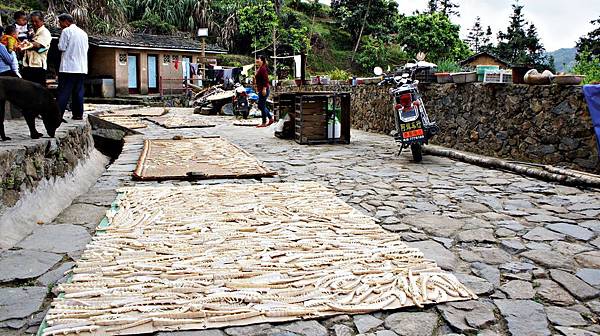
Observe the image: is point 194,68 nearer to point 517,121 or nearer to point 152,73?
point 152,73

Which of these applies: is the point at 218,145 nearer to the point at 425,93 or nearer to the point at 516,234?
the point at 425,93

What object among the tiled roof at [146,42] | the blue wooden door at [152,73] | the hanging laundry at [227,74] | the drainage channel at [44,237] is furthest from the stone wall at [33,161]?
the blue wooden door at [152,73]

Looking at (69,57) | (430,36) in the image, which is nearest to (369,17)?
(430,36)

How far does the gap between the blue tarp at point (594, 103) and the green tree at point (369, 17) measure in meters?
37.9

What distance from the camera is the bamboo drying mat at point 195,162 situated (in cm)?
611

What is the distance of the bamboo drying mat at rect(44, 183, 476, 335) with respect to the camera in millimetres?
2459

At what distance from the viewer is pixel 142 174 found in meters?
6.07

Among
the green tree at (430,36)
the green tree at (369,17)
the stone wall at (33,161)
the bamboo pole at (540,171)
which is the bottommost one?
the bamboo pole at (540,171)

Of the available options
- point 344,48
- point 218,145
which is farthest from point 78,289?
point 344,48

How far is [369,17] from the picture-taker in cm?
4334

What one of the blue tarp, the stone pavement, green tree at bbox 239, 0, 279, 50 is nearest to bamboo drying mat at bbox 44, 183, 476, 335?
the stone pavement

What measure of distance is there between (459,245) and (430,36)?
112 ft

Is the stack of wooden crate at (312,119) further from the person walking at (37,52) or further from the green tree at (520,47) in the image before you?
the green tree at (520,47)

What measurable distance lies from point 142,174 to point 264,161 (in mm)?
1995
